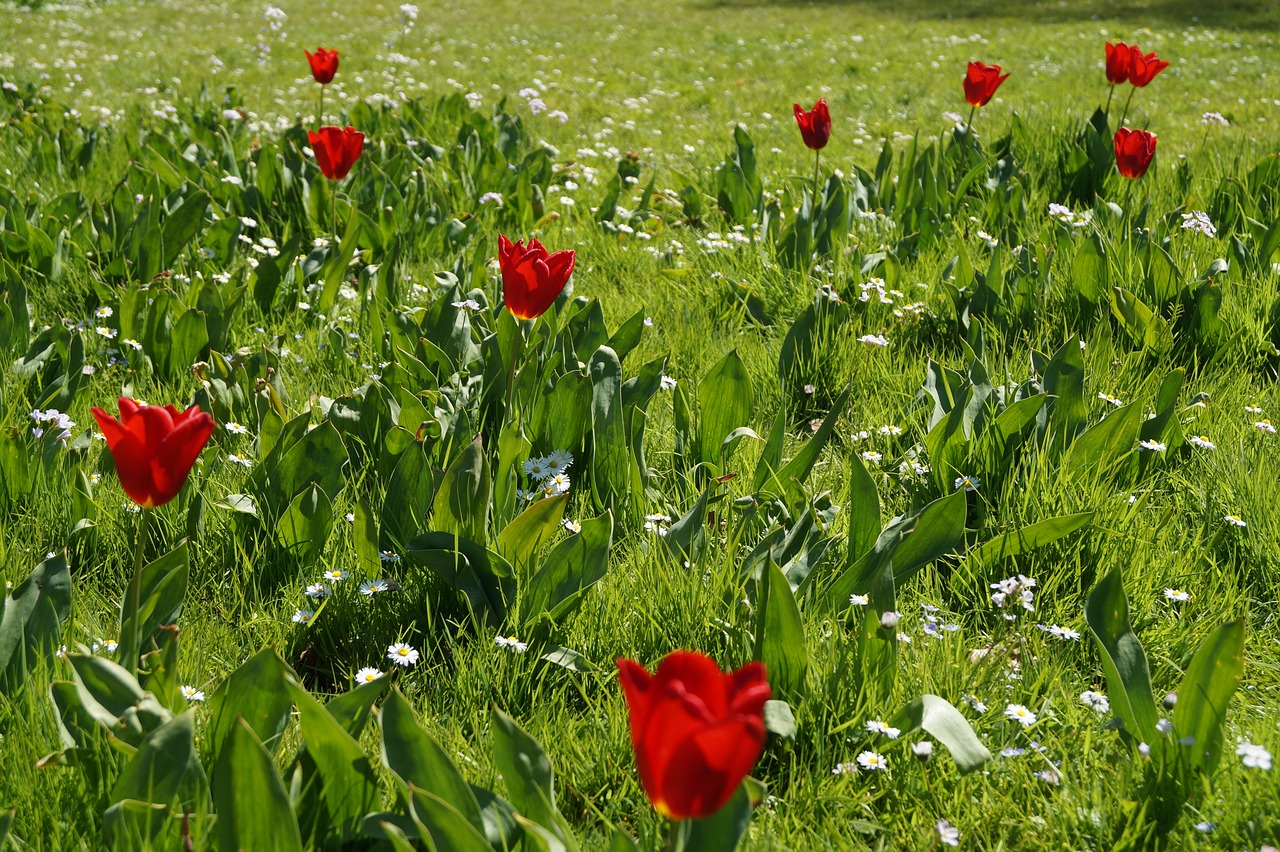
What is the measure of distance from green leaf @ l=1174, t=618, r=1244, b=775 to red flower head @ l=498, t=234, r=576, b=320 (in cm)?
135

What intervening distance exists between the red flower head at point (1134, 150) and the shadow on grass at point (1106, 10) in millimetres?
12718

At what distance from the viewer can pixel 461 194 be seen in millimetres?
4680

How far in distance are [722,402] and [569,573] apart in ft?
2.48

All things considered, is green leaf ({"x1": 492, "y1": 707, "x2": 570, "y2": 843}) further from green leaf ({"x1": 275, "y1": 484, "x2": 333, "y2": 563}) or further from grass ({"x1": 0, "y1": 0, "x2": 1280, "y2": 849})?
green leaf ({"x1": 275, "y1": 484, "x2": 333, "y2": 563})

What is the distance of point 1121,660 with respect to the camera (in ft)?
5.29

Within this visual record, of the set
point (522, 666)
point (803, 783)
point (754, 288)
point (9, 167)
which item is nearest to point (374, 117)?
point (9, 167)

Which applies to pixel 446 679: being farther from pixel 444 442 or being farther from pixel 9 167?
pixel 9 167

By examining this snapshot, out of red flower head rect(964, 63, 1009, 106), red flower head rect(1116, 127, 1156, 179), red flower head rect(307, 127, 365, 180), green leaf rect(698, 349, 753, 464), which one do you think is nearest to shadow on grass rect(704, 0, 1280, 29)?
red flower head rect(964, 63, 1009, 106)

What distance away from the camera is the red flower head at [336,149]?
3271 mm

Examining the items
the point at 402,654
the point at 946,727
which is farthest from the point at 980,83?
the point at 402,654

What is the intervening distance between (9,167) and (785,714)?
4.58 m

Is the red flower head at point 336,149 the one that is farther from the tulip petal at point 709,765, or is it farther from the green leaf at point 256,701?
the tulip petal at point 709,765

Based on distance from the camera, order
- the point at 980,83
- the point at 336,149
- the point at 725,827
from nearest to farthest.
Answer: the point at 725,827
the point at 336,149
the point at 980,83

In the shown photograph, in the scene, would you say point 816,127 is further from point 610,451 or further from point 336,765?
point 336,765
